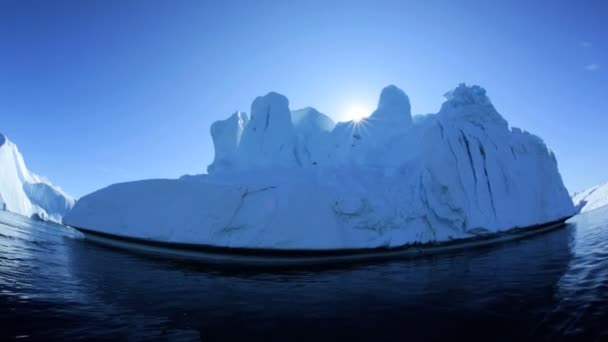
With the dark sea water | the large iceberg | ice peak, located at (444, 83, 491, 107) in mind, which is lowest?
the dark sea water

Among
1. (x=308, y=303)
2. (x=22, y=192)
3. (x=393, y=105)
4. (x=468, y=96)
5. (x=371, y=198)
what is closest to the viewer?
(x=308, y=303)

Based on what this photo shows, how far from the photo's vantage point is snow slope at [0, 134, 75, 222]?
54969 mm

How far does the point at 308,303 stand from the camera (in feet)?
20.7

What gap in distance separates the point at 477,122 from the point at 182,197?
2242 centimetres

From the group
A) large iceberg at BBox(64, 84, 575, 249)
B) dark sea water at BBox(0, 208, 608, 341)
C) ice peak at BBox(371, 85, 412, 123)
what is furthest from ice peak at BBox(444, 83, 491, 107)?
dark sea water at BBox(0, 208, 608, 341)

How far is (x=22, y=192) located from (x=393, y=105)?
7379cm

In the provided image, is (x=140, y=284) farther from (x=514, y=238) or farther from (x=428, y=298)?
(x=514, y=238)

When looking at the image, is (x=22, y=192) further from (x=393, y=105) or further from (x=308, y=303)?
(x=308, y=303)

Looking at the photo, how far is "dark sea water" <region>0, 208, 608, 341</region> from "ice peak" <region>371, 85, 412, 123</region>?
22.2 m

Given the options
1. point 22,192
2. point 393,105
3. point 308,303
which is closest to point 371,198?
point 308,303

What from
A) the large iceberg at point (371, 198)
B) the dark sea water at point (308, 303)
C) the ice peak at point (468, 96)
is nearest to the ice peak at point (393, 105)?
the ice peak at point (468, 96)

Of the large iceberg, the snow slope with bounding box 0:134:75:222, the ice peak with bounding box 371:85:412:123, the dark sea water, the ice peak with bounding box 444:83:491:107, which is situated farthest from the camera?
the snow slope with bounding box 0:134:75:222

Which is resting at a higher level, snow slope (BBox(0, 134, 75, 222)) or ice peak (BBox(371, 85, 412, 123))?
ice peak (BBox(371, 85, 412, 123))

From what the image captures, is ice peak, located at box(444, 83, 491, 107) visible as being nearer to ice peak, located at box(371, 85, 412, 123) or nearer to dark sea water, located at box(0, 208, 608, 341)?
ice peak, located at box(371, 85, 412, 123)
